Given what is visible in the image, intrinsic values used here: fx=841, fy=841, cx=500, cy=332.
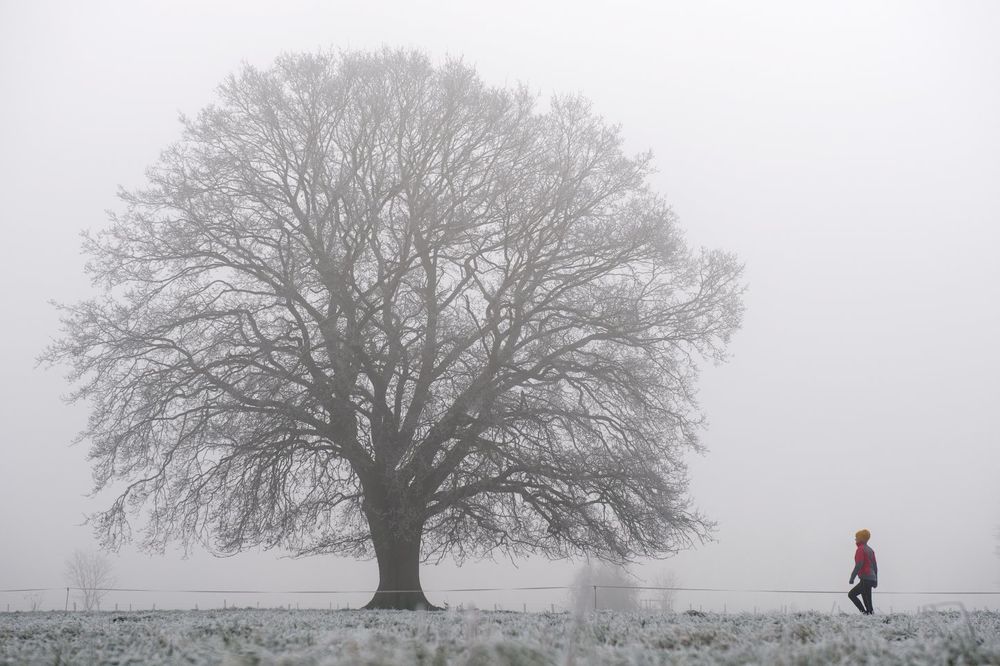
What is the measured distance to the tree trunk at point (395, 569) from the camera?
1866 cm

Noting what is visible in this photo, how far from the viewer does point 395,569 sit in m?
19.3

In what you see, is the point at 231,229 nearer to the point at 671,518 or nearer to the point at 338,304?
the point at 338,304

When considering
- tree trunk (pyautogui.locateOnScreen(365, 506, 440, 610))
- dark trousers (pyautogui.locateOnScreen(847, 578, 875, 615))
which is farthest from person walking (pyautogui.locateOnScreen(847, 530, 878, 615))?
tree trunk (pyautogui.locateOnScreen(365, 506, 440, 610))

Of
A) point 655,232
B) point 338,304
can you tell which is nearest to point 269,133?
point 338,304

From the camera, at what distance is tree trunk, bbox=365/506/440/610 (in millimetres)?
18656

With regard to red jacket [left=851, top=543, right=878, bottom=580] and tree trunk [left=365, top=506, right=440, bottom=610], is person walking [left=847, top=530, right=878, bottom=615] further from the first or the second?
tree trunk [left=365, top=506, right=440, bottom=610]

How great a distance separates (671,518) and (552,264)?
6.51 meters

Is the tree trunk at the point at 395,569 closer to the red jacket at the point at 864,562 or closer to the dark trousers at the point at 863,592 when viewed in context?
the dark trousers at the point at 863,592

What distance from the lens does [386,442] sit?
18.4m

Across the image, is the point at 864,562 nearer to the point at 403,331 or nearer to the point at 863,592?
the point at 863,592

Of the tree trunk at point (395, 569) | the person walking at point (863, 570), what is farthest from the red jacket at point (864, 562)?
the tree trunk at point (395, 569)

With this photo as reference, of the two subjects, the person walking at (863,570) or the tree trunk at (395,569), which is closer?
the person walking at (863,570)

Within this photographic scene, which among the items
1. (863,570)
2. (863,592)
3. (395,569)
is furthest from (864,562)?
(395,569)

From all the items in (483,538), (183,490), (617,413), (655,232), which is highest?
(655,232)
